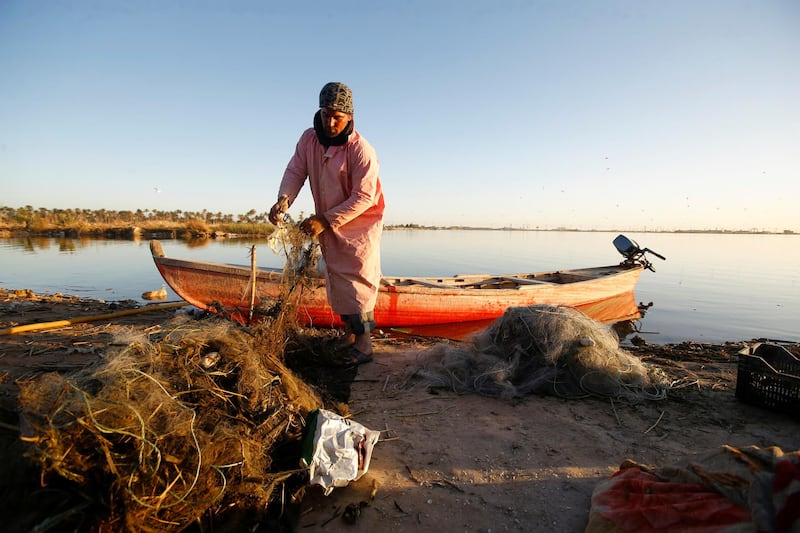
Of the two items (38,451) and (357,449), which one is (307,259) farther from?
(38,451)

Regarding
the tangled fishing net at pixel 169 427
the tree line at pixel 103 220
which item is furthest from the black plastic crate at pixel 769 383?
the tree line at pixel 103 220

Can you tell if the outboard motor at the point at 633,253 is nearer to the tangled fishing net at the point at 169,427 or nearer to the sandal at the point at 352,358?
the sandal at the point at 352,358

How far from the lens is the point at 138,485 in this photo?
1.50m

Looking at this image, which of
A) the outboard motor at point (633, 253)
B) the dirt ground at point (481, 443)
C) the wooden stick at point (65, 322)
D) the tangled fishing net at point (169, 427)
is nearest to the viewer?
the tangled fishing net at point (169, 427)

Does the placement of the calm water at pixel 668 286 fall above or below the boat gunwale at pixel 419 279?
below

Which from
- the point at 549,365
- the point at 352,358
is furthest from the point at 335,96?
the point at 549,365

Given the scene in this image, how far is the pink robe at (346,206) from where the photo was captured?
3.92 metres

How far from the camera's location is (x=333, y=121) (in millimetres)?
3797

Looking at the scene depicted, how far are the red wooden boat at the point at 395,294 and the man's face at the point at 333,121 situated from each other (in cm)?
166

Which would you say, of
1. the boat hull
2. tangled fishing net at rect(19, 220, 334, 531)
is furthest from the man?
tangled fishing net at rect(19, 220, 334, 531)

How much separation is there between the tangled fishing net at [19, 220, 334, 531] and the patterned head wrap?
2392 millimetres

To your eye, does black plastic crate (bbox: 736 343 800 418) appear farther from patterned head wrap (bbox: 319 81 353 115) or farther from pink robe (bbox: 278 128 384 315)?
patterned head wrap (bbox: 319 81 353 115)

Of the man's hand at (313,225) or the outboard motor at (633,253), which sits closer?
the man's hand at (313,225)

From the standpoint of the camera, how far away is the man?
3.84 metres
